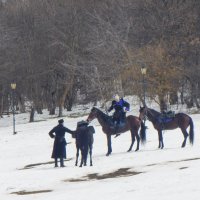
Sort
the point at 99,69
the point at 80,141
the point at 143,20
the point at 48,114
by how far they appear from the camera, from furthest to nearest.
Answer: the point at 48,114
the point at 99,69
the point at 143,20
the point at 80,141

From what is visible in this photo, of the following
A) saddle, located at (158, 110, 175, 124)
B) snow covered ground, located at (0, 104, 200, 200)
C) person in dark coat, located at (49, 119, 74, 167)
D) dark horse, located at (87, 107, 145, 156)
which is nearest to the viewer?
snow covered ground, located at (0, 104, 200, 200)

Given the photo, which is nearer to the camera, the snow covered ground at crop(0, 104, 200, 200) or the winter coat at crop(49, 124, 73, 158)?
the snow covered ground at crop(0, 104, 200, 200)

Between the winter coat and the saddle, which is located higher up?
the saddle

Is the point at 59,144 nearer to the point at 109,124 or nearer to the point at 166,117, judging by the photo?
the point at 109,124

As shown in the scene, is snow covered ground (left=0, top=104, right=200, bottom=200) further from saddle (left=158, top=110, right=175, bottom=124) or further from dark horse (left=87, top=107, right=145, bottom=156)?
saddle (left=158, top=110, right=175, bottom=124)

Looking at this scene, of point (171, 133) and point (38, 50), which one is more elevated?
point (38, 50)

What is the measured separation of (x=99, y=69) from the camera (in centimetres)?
5241

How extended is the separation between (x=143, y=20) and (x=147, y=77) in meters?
5.68

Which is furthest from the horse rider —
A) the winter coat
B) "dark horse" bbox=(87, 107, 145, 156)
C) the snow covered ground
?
the winter coat

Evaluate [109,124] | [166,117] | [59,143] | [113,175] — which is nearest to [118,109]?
[109,124]

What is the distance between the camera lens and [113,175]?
19.0 metres

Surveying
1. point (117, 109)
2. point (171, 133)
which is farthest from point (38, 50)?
point (117, 109)

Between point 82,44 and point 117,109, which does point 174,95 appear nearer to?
point 82,44

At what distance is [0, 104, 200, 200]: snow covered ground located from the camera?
15.3 metres
